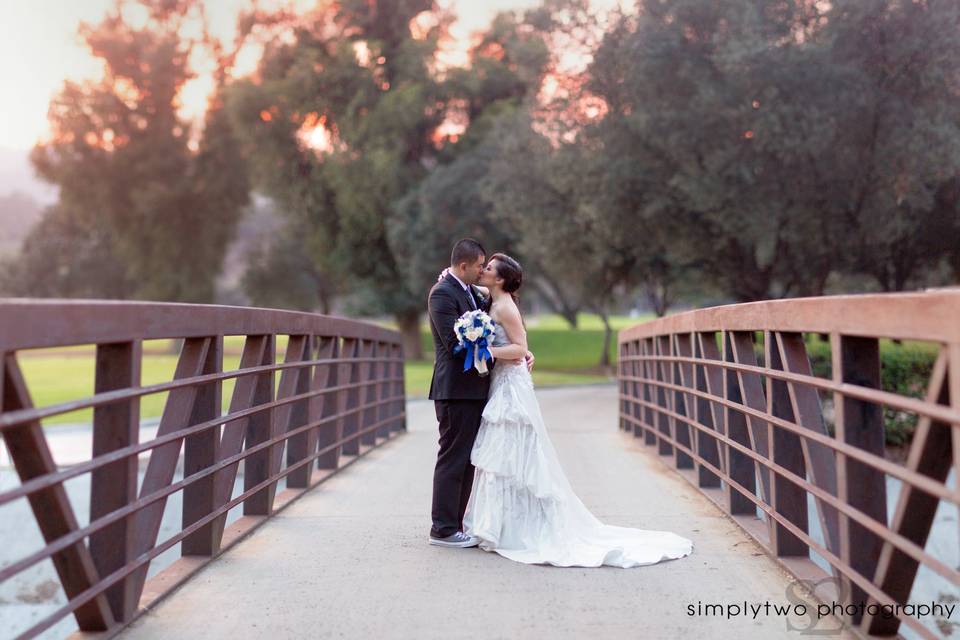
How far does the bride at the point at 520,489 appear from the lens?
19.2 feet

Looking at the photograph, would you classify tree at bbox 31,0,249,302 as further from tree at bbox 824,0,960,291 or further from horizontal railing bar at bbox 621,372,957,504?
horizontal railing bar at bbox 621,372,957,504

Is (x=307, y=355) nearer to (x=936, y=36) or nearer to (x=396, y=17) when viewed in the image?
(x=936, y=36)

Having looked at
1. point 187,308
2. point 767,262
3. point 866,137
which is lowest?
point 187,308

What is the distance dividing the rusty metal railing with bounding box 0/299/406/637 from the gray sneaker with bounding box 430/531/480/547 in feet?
3.95

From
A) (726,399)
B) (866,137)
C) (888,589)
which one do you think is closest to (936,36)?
(866,137)

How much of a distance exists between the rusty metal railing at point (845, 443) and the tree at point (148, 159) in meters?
39.2

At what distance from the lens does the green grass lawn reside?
25.5 meters

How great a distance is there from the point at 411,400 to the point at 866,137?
11021 millimetres

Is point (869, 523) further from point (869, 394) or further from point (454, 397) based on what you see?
point (454, 397)

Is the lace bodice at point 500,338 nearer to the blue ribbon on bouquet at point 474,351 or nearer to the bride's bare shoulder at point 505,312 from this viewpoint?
the bride's bare shoulder at point 505,312

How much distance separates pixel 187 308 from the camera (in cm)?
488

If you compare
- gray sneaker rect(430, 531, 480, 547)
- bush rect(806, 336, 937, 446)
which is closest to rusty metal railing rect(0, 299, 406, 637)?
gray sneaker rect(430, 531, 480, 547)

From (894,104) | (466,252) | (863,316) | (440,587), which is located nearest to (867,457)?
(863,316)

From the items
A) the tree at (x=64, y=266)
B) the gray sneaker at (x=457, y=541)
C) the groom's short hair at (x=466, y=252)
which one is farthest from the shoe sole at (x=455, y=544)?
the tree at (x=64, y=266)
